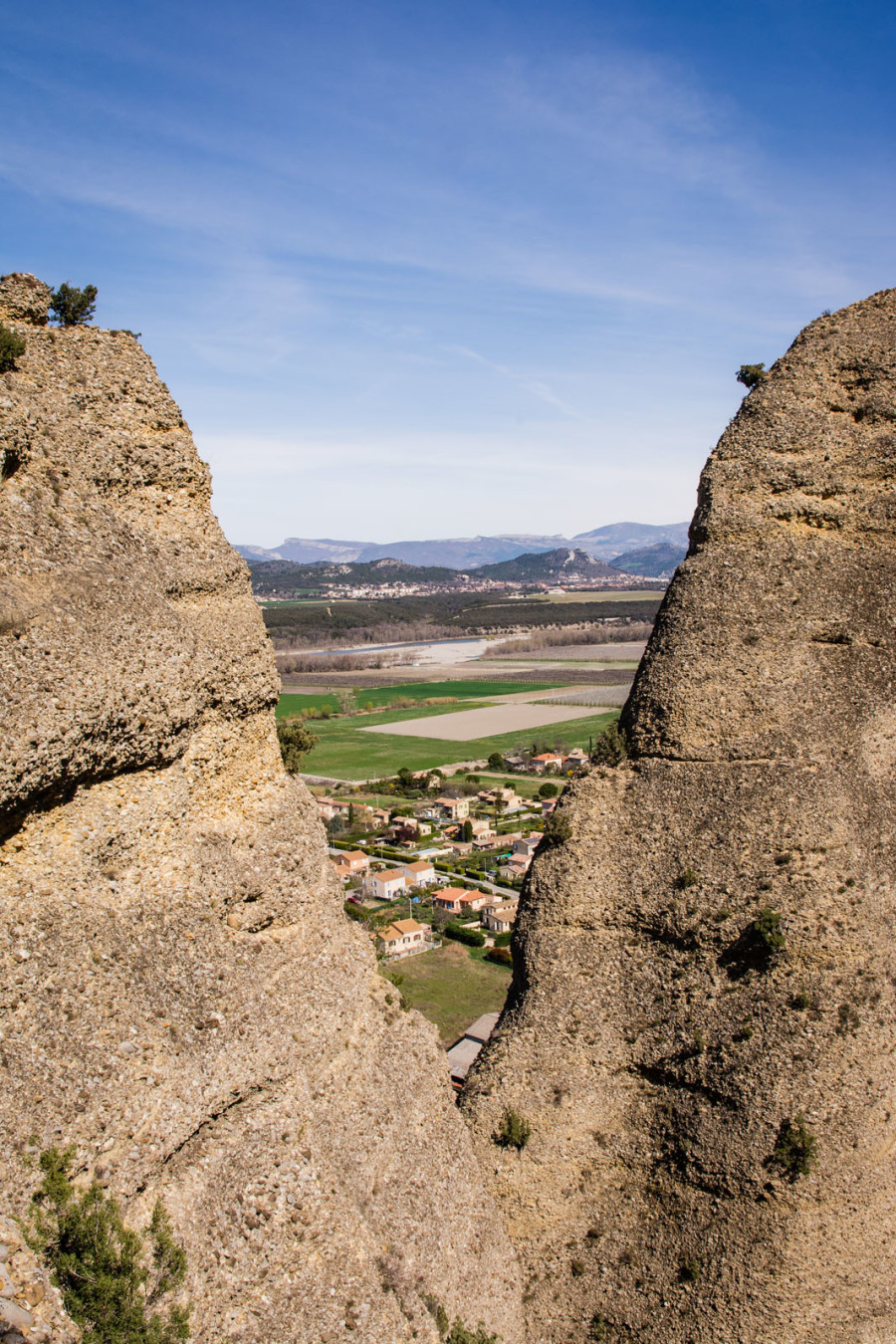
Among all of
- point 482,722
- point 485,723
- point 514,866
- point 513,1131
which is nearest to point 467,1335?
point 513,1131

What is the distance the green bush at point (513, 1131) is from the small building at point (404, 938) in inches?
1658

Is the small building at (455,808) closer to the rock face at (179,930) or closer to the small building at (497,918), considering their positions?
the small building at (497,918)

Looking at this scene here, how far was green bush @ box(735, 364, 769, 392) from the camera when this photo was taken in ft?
65.4

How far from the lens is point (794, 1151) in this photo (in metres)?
14.6

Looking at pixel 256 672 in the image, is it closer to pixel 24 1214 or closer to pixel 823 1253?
pixel 24 1214

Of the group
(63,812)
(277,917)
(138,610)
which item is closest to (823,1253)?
(277,917)

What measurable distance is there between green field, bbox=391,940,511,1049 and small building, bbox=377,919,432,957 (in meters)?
0.73

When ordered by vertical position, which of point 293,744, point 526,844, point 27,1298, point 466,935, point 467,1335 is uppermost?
point 293,744

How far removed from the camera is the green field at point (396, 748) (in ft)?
383

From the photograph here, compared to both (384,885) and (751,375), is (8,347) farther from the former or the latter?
(384,885)

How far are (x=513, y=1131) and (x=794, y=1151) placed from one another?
492 cm

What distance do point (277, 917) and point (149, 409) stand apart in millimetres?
7683

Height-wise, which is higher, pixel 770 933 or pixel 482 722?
pixel 770 933

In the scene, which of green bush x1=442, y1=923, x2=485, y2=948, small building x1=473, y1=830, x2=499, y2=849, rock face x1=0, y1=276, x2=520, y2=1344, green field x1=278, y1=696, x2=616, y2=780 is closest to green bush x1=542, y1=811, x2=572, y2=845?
rock face x1=0, y1=276, x2=520, y2=1344
